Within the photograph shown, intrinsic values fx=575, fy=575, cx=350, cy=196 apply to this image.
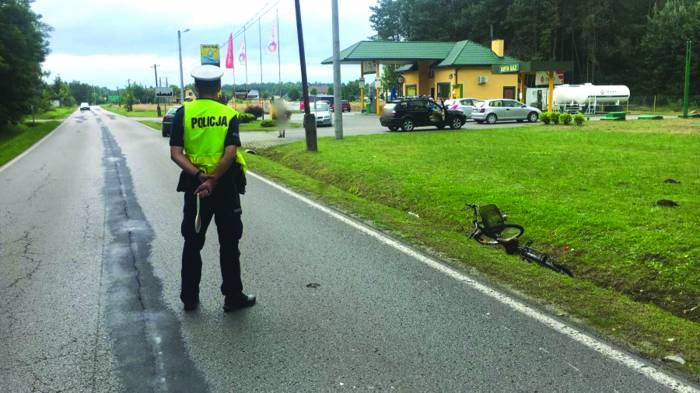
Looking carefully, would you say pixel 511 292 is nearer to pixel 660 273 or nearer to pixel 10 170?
pixel 660 273

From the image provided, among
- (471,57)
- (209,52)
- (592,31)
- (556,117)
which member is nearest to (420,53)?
(471,57)

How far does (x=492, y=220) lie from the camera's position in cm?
739

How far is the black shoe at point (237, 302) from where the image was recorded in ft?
15.5

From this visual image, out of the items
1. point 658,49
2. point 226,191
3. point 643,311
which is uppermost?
point 658,49

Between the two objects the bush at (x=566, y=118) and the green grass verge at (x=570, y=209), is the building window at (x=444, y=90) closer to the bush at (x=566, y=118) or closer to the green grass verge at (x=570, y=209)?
the bush at (x=566, y=118)

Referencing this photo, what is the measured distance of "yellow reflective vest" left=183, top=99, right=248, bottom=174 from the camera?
4.46m

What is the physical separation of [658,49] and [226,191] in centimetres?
6553

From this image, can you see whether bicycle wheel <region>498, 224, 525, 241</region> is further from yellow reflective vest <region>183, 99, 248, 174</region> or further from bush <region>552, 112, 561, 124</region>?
bush <region>552, 112, 561, 124</region>

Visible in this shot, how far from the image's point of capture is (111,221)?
8453 millimetres

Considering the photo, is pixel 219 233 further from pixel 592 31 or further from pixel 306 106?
pixel 592 31

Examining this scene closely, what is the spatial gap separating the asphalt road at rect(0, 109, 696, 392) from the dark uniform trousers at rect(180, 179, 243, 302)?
0.75 feet

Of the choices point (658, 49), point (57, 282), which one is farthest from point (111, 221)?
point (658, 49)

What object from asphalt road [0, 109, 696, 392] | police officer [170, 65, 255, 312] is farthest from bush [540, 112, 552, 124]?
police officer [170, 65, 255, 312]

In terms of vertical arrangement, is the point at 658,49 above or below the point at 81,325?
above
